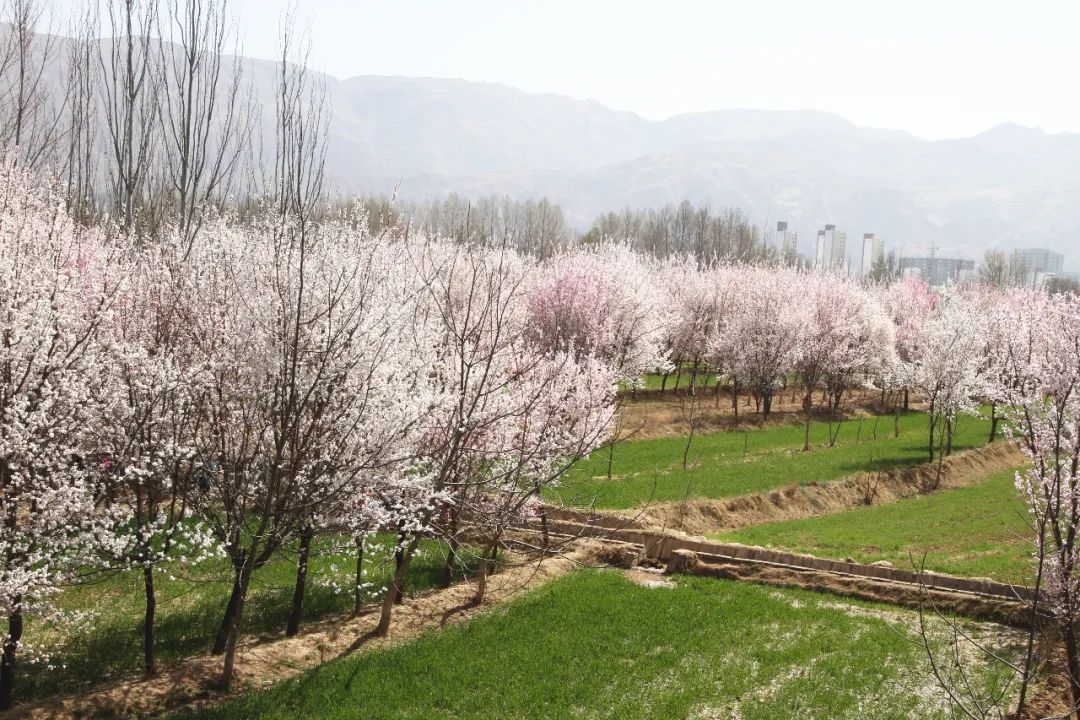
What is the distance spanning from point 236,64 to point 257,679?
21518 millimetres

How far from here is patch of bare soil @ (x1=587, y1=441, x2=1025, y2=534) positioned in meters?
23.4

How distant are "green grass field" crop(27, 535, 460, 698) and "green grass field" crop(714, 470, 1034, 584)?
9867 millimetres

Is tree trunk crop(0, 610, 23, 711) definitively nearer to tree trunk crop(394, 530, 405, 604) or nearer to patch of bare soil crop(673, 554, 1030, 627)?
tree trunk crop(394, 530, 405, 604)

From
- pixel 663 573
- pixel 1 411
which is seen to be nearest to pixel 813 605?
pixel 663 573

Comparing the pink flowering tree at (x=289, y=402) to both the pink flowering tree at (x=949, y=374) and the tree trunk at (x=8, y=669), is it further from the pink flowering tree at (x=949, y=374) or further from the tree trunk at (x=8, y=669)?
the pink flowering tree at (x=949, y=374)

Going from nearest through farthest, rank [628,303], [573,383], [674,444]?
[573,383] < [674,444] < [628,303]

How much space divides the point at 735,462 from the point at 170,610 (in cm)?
2091

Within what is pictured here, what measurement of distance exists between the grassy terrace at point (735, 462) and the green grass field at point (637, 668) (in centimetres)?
508

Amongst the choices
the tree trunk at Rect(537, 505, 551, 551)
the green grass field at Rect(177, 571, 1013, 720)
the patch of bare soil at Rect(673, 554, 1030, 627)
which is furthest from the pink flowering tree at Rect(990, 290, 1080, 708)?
the tree trunk at Rect(537, 505, 551, 551)

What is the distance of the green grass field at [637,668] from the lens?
41.1ft

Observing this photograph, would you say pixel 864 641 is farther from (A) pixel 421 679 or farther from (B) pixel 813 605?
(A) pixel 421 679

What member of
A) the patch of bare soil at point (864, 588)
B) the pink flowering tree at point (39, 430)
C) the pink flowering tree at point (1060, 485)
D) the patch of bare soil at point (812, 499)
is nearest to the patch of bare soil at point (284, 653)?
the pink flowering tree at point (39, 430)

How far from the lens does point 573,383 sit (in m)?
23.2

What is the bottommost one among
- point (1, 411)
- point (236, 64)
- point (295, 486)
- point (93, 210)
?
point (295, 486)
